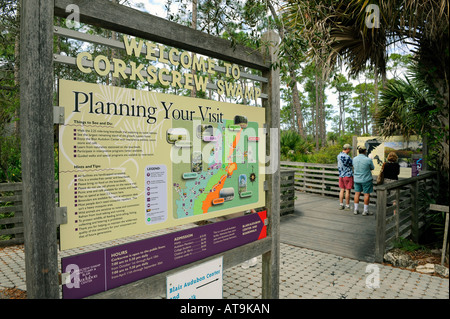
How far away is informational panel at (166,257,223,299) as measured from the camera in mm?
2334

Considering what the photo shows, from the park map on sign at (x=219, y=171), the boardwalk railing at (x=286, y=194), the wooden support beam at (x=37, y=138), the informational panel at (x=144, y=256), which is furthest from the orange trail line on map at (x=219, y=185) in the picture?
the boardwalk railing at (x=286, y=194)

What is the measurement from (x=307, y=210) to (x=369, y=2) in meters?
5.60

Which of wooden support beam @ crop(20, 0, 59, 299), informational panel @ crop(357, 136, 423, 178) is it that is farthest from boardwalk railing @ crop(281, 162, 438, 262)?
wooden support beam @ crop(20, 0, 59, 299)

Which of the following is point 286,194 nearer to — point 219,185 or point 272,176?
point 272,176

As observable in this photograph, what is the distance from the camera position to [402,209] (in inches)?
234

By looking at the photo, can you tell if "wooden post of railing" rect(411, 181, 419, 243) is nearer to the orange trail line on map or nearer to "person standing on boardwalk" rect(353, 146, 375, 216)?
"person standing on boardwalk" rect(353, 146, 375, 216)

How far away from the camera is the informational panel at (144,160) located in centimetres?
183

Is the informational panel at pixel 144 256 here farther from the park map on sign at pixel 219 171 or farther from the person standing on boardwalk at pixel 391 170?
the person standing on boardwalk at pixel 391 170

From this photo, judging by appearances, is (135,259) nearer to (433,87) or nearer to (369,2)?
(369,2)

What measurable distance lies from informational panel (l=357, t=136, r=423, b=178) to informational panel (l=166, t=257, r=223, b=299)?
781cm

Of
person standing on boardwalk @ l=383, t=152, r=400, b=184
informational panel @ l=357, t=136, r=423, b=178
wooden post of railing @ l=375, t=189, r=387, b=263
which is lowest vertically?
wooden post of railing @ l=375, t=189, r=387, b=263

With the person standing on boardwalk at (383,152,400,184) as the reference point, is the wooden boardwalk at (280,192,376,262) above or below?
below

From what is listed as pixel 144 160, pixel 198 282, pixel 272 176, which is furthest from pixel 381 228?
pixel 144 160

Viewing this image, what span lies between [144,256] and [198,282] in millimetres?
573
